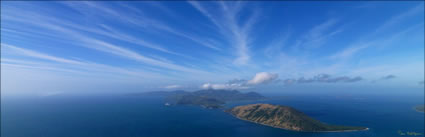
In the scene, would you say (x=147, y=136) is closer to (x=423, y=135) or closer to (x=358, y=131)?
(x=358, y=131)

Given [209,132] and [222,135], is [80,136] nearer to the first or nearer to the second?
[209,132]

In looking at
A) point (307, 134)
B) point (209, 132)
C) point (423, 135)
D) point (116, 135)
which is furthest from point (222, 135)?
point (423, 135)

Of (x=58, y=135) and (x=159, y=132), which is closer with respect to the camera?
(x=58, y=135)

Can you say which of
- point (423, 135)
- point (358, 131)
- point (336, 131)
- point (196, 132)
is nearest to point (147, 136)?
point (196, 132)

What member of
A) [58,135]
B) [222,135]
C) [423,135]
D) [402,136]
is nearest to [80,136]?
[58,135]

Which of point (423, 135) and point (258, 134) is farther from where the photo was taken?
point (258, 134)

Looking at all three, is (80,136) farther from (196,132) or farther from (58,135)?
(196,132)

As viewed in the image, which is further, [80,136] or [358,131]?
[358,131]
